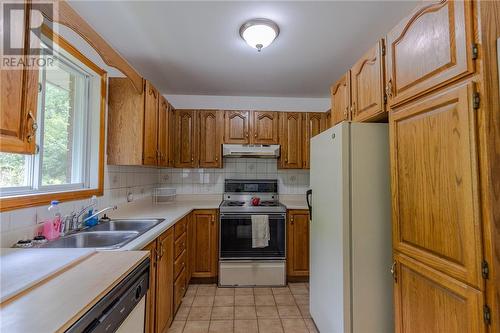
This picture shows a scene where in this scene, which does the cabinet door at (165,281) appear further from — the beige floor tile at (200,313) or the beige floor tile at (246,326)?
the beige floor tile at (246,326)

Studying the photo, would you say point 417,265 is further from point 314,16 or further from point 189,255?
point 189,255

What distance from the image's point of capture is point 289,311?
229 cm

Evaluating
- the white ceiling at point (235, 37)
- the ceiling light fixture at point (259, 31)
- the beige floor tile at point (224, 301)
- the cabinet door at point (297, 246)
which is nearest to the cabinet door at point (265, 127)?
the white ceiling at point (235, 37)

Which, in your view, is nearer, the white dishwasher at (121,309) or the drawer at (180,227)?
the white dishwasher at (121,309)

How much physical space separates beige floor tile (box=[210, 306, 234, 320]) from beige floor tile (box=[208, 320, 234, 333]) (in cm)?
6

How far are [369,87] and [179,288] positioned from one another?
2.28 m

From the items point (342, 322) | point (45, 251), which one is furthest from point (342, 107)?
point (45, 251)

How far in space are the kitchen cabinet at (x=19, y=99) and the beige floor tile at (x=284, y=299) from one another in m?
2.39

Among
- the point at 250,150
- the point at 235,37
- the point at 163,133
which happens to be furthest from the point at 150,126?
the point at 250,150

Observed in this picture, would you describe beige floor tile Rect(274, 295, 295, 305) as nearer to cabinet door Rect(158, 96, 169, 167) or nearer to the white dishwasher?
the white dishwasher

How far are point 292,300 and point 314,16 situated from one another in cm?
256

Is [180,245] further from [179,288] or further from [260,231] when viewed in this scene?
[260,231]

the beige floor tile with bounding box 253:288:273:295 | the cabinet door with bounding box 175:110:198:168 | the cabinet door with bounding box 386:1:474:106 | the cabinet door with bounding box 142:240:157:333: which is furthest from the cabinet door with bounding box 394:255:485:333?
the cabinet door with bounding box 175:110:198:168

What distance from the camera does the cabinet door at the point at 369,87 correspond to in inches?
55.1
